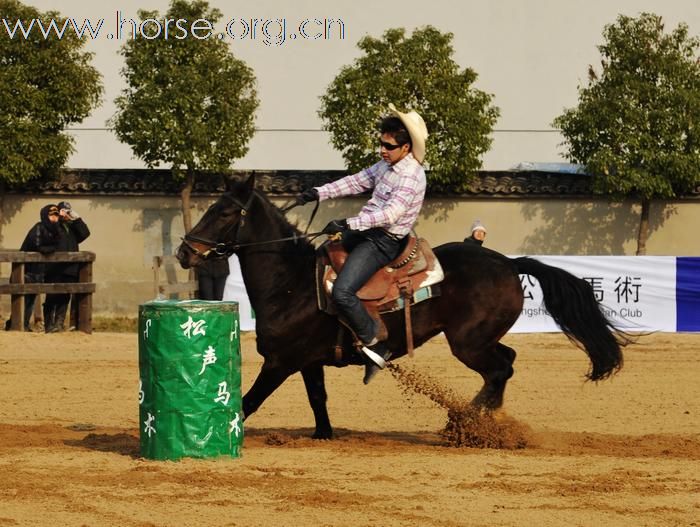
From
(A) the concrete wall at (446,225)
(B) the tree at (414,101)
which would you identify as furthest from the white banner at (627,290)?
(A) the concrete wall at (446,225)

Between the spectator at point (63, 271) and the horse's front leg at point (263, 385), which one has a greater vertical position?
the spectator at point (63, 271)

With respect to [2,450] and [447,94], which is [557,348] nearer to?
[447,94]

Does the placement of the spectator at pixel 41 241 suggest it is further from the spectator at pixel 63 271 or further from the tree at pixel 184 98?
the tree at pixel 184 98

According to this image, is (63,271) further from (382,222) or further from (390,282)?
(382,222)

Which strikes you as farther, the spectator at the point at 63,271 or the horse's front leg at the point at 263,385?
the spectator at the point at 63,271

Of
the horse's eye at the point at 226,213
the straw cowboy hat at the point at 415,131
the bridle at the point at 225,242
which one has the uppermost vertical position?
the straw cowboy hat at the point at 415,131

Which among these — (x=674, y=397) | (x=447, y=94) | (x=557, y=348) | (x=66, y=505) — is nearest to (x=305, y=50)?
(x=447, y=94)

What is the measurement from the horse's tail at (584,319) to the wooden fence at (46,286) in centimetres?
939

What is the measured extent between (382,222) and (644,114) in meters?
14.8

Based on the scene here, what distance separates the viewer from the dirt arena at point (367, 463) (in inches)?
263

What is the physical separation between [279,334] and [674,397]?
17.0ft

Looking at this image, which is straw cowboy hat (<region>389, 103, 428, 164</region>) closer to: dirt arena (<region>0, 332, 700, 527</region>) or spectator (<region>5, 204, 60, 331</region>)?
dirt arena (<region>0, 332, 700, 527</region>)

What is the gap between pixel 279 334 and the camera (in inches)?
354

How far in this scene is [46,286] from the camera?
1747 centimetres
